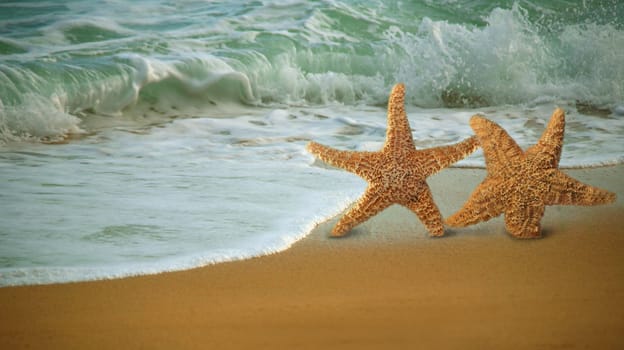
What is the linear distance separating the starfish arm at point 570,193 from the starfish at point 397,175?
52 cm

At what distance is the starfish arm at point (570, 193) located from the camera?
12.7ft

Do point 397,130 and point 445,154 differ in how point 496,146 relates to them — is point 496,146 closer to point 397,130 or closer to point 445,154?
point 445,154

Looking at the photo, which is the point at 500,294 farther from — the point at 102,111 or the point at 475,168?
the point at 102,111

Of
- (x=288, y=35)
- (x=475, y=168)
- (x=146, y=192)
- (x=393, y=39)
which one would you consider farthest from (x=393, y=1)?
(x=146, y=192)

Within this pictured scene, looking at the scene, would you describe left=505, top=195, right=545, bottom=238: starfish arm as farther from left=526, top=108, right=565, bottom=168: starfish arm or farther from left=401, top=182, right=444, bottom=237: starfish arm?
left=401, top=182, right=444, bottom=237: starfish arm

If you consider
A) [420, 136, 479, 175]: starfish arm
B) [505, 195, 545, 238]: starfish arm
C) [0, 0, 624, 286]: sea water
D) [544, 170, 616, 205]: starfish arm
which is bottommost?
[0, 0, 624, 286]: sea water

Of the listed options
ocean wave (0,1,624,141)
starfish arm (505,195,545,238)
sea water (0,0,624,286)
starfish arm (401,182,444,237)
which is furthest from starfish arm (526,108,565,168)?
ocean wave (0,1,624,141)

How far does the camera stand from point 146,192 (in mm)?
4879

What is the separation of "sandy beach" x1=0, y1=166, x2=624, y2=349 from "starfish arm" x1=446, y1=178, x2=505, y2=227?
0.28ft

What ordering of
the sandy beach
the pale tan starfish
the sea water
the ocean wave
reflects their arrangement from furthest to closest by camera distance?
the ocean wave < the sea water < the pale tan starfish < the sandy beach

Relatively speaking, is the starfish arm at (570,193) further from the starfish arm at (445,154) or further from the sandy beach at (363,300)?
the starfish arm at (445,154)

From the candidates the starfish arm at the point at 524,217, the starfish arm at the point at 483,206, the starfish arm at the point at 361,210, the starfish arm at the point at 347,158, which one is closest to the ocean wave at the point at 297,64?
the starfish arm at the point at 347,158

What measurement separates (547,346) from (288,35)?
8.84 metres

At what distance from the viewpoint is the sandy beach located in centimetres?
276
